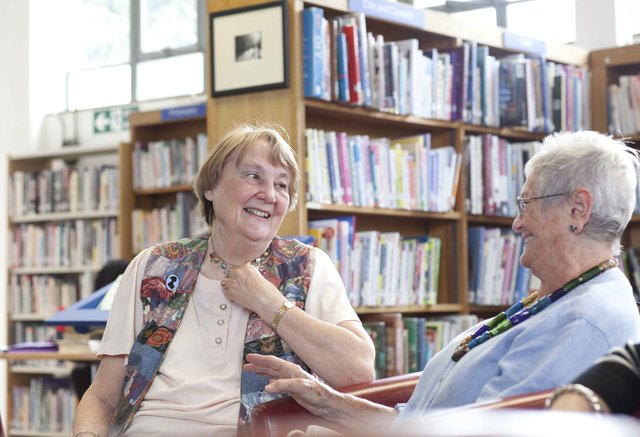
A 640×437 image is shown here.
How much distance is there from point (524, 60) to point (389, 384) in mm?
3266

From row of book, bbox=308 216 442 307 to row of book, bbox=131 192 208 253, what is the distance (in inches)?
93.4

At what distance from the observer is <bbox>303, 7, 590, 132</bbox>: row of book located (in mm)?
4418

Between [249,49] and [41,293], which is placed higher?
[249,49]

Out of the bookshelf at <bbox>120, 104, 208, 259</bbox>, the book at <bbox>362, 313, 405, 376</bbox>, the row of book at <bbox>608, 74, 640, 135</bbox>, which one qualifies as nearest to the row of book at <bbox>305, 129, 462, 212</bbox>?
the book at <bbox>362, 313, 405, 376</bbox>

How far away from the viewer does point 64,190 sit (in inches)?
323

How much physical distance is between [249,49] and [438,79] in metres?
1.11

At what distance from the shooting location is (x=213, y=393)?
8.54 ft

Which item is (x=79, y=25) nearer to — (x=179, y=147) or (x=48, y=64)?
(x=48, y=64)

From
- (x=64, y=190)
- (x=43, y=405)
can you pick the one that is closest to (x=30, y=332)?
(x=43, y=405)

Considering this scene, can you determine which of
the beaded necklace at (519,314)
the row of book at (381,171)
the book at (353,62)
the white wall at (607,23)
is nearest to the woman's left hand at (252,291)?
the beaded necklace at (519,314)

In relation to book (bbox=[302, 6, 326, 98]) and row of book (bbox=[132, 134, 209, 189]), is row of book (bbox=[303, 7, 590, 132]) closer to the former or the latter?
book (bbox=[302, 6, 326, 98])

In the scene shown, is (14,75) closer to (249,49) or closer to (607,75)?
(249,49)

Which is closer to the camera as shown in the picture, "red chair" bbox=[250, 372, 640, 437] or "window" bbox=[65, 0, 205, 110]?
"red chair" bbox=[250, 372, 640, 437]

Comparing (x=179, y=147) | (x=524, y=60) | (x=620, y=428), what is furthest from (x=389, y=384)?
(x=179, y=147)
